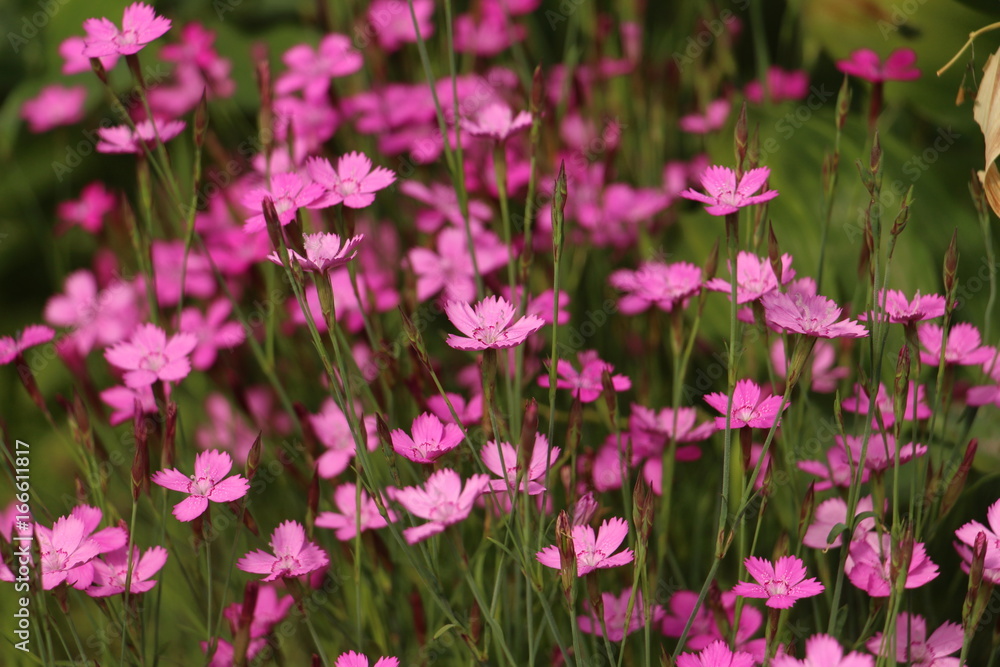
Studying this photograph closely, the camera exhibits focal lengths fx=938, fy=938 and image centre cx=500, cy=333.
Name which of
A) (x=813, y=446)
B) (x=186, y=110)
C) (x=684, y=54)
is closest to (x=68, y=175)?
(x=186, y=110)

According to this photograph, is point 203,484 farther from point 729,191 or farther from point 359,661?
point 729,191

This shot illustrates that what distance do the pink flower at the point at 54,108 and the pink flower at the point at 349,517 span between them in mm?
1017

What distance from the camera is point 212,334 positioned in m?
1.13

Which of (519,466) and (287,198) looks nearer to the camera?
(519,466)

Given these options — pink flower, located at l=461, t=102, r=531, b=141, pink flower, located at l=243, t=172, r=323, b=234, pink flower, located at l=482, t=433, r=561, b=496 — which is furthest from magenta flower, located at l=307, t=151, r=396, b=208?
pink flower, located at l=482, t=433, r=561, b=496

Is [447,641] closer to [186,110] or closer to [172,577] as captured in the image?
[172,577]

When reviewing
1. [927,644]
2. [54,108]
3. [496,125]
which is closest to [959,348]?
[927,644]

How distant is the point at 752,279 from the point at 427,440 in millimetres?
292

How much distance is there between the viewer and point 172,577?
3.38 feet

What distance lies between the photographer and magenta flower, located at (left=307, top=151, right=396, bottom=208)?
75cm

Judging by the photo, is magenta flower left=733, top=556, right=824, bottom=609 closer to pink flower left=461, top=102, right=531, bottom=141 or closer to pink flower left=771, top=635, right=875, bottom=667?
pink flower left=771, top=635, right=875, bottom=667

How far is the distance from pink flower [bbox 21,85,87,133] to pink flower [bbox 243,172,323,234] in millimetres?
942

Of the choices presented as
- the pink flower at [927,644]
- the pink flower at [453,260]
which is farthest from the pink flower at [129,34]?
the pink flower at [927,644]

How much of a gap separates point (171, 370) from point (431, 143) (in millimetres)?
492
